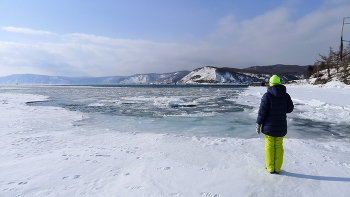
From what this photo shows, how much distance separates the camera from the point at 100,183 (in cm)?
304

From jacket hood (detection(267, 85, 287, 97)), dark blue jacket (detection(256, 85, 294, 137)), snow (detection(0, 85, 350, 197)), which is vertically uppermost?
jacket hood (detection(267, 85, 287, 97))

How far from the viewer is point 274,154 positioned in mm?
3426

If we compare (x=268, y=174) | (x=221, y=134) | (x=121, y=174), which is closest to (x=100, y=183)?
(x=121, y=174)

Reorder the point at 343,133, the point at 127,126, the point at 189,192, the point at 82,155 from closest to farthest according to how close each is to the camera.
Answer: the point at 189,192 < the point at 82,155 < the point at 343,133 < the point at 127,126

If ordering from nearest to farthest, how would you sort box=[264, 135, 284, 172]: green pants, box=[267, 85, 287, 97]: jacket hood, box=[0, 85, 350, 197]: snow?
box=[0, 85, 350, 197]: snow → box=[267, 85, 287, 97]: jacket hood → box=[264, 135, 284, 172]: green pants

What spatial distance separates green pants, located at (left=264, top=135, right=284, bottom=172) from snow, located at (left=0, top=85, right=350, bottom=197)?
0.16m

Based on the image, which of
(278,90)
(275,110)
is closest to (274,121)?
(275,110)

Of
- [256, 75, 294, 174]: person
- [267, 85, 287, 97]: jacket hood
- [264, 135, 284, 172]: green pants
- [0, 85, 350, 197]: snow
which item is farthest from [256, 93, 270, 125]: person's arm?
[0, 85, 350, 197]: snow

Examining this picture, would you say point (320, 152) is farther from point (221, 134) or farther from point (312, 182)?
point (221, 134)

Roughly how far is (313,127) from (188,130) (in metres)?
5.00

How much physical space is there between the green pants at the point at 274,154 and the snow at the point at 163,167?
0.16 m

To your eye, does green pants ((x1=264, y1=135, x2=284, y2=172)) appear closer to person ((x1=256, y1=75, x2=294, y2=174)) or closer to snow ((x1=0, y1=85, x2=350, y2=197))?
person ((x1=256, y1=75, x2=294, y2=174))

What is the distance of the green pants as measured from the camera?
3389 mm

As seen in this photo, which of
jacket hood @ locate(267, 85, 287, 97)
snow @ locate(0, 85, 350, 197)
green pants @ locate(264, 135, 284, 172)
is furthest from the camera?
green pants @ locate(264, 135, 284, 172)
